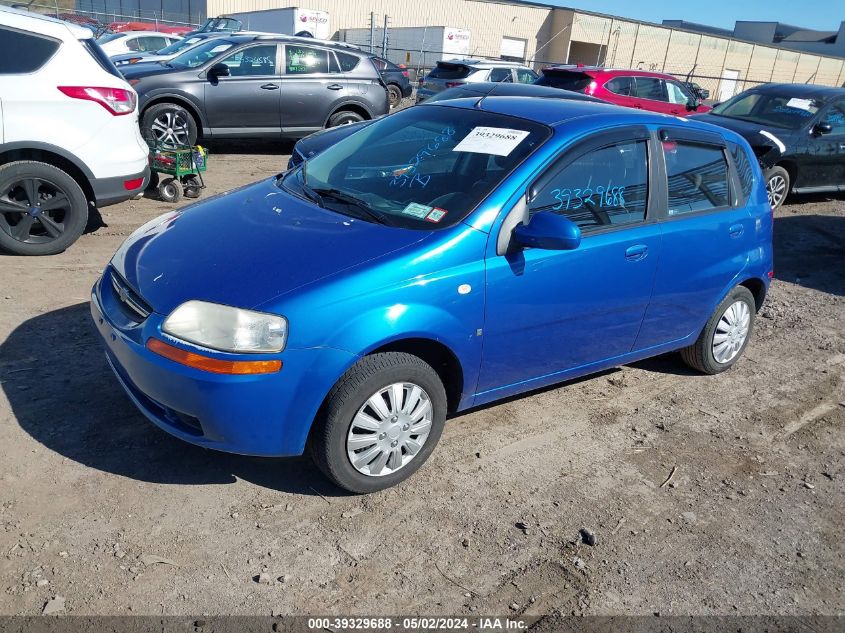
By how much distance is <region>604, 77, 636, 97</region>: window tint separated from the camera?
12.9 metres

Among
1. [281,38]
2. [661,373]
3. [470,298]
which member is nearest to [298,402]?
[470,298]

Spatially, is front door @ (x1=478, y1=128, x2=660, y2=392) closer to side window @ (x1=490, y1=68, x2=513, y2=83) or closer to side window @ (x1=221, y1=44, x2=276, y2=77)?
side window @ (x1=221, y1=44, x2=276, y2=77)

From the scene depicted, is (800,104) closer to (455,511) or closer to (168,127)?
(168,127)

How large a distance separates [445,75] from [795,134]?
342 inches

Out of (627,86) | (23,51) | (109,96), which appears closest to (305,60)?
(109,96)

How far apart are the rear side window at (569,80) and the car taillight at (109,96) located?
8.54m

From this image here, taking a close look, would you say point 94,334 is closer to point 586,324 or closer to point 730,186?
point 586,324

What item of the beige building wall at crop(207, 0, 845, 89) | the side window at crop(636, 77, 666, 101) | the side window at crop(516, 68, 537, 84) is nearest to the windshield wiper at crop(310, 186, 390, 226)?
the side window at crop(636, 77, 666, 101)

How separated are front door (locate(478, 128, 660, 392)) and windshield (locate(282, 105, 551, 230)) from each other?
27cm

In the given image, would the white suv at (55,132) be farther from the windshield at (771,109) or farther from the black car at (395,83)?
the black car at (395,83)

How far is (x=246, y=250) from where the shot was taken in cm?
327

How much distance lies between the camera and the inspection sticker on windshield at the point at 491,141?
3.69 m

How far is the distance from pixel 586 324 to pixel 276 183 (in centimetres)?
198

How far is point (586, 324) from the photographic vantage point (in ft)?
12.6
